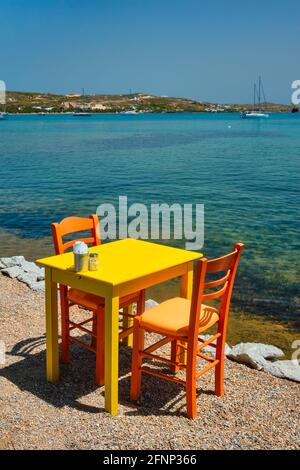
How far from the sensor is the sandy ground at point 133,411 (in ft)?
13.8

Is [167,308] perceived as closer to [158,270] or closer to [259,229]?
[158,270]

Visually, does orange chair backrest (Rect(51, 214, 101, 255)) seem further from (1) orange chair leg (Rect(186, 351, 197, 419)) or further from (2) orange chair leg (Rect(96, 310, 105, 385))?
(1) orange chair leg (Rect(186, 351, 197, 419))

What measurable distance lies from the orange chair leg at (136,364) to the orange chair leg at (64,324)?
0.97 m

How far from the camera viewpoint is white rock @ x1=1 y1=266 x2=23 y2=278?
8672 millimetres

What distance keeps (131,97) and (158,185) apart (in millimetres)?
177523

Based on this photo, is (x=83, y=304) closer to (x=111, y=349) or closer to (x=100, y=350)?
(x=100, y=350)

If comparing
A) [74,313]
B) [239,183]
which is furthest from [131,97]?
[74,313]

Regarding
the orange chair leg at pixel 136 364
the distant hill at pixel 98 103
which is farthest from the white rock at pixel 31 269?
the distant hill at pixel 98 103

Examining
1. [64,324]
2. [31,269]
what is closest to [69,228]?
[64,324]

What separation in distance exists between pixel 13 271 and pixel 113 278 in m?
4.78

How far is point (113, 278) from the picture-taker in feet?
14.6

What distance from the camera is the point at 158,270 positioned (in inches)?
188

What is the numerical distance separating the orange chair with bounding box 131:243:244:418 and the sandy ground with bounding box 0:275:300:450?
23 cm

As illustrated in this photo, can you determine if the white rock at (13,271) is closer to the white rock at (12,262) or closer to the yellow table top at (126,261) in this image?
the white rock at (12,262)
